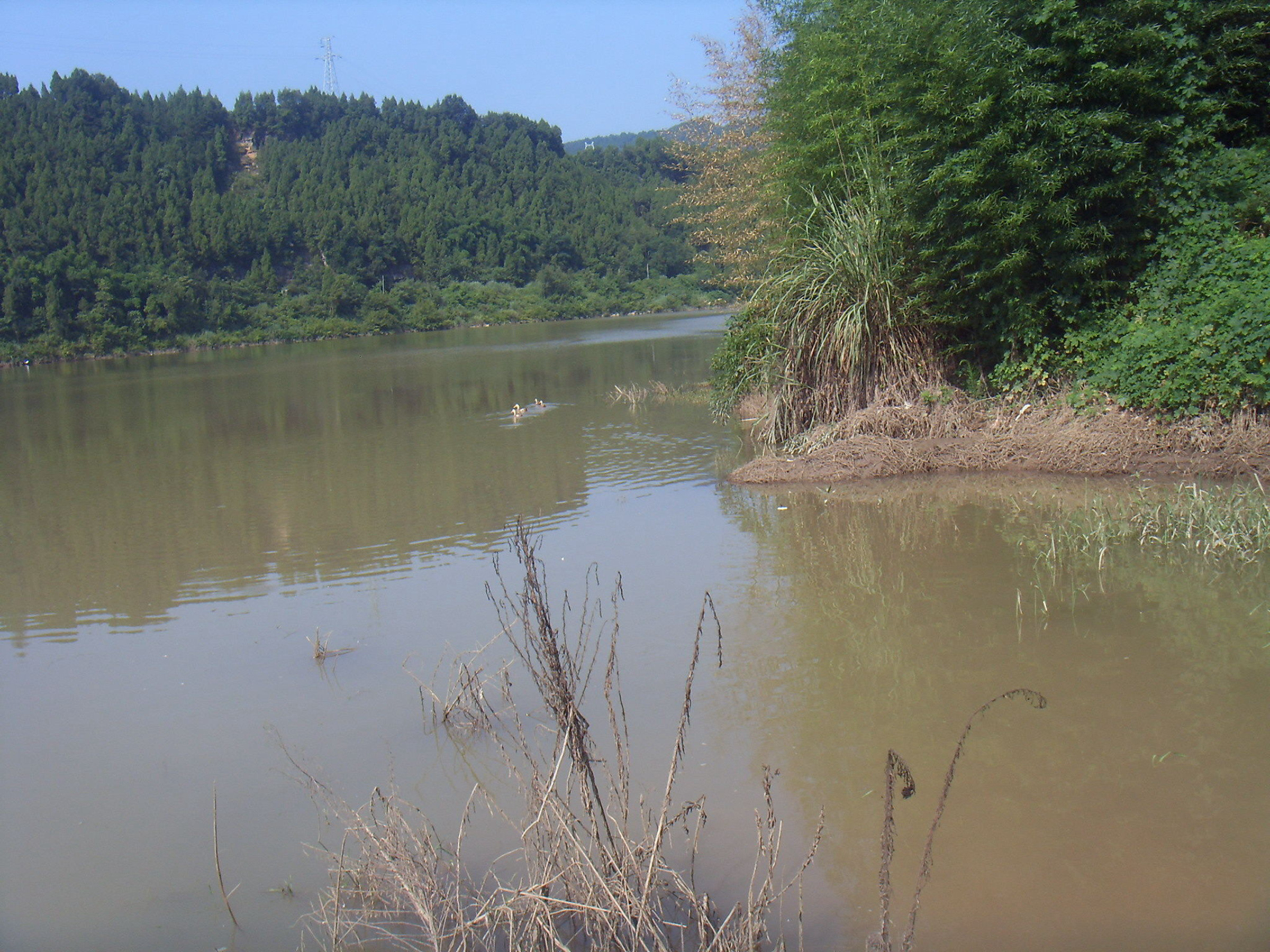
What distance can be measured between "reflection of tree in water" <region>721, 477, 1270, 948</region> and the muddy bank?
174 centimetres

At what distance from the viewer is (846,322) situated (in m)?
10.1

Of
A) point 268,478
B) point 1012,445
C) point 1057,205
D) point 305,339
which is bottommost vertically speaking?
point 268,478

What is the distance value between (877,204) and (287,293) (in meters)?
70.8

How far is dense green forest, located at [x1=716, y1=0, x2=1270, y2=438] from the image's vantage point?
28.2ft

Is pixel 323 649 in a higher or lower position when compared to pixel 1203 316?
lower

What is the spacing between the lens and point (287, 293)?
244ft

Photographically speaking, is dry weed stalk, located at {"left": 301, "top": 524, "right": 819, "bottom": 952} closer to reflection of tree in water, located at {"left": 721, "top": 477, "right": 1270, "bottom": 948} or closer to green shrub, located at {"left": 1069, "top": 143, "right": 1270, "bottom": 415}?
reflection of tree in water, located at {"left": 721, "top": 477, "right": 1270, "bottom": 948}

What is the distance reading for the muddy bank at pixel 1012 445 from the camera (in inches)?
328

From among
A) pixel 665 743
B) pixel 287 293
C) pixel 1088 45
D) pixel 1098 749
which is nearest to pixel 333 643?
pixel 665 743

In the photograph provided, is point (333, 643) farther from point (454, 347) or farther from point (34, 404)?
point (454, 347)

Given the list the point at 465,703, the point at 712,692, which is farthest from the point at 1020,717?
the point at 465,703

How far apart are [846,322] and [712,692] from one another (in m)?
6.02

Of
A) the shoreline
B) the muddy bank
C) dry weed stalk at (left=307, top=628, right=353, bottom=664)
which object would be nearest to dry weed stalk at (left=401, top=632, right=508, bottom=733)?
dry weed stalk at (left=307, top=628, right=353, bottom=664)

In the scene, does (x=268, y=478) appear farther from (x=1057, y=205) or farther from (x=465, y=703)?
(x=1057, y=205)
